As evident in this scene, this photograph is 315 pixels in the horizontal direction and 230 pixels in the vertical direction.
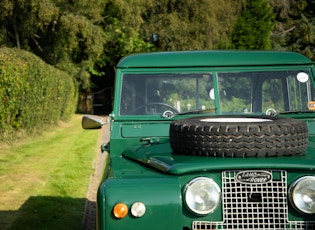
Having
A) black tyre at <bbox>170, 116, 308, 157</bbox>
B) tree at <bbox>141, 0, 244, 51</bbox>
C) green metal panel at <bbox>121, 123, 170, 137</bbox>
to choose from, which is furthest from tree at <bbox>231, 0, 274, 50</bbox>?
black tyre at <bbox>170, 116, 308, 157</bbox>

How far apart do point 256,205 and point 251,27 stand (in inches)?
1765

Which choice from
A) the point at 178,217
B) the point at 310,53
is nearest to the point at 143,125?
the point at 178,217

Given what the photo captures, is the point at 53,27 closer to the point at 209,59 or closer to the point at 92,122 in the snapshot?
the point at 209,59

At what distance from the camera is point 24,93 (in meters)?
15.6

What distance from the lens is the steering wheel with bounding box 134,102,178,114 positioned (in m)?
5.25

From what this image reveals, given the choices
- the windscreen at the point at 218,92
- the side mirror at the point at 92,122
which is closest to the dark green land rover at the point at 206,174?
the side mirror at the point at 92,122

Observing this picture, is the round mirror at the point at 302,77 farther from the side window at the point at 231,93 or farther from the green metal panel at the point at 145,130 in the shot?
the green metal panel at the point at 145,130

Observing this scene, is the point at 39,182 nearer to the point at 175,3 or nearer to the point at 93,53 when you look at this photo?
the point at 93,53

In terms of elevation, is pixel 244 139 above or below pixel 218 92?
below

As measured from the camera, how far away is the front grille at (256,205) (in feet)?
11.8

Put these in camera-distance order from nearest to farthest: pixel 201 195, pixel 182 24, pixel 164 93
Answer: pixel 201 195
pixel 164 93
pixel 182 24

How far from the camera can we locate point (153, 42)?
40969 mm

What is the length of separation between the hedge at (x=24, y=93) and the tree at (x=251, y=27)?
27.8 metres

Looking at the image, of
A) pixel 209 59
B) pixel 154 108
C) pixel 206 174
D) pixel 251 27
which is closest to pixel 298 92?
pixel 209 59
